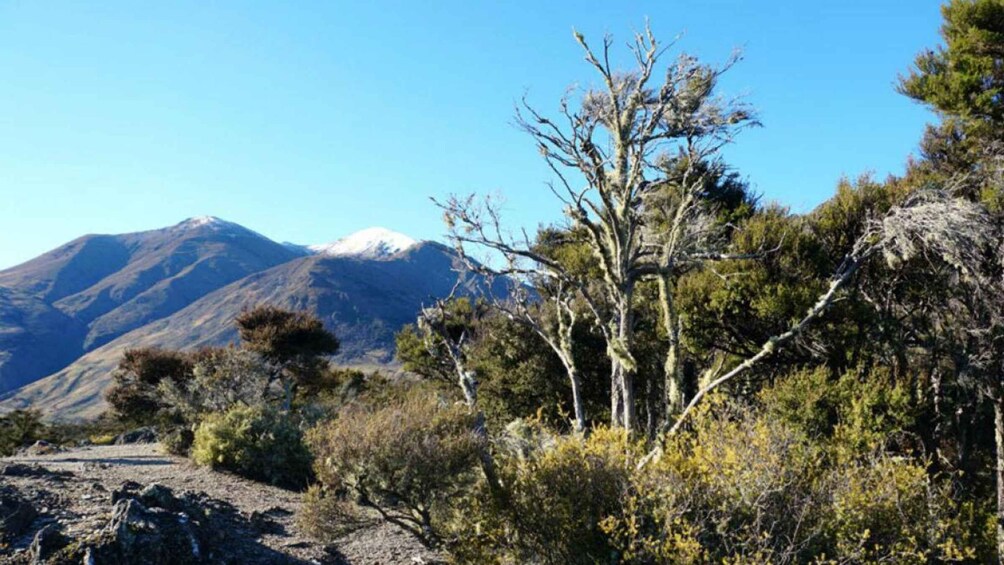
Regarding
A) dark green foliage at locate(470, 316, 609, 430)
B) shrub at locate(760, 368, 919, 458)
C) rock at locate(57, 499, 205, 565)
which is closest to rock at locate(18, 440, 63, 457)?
dark green foliage at locate(470, 316, 609, 430)

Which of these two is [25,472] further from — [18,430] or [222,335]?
[222,335]

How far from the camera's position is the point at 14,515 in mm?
7266

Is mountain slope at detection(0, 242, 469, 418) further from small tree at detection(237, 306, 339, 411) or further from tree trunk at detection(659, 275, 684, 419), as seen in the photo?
tree trunk at detection(659, 275, 684, 419)

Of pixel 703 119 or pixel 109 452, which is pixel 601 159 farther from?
pixel 109 452

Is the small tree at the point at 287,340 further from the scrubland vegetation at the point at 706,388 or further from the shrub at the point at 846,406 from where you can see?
the shrub at the point at 846,406

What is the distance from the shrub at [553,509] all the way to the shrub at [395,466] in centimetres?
68

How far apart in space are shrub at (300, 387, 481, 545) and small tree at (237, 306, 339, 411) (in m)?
21.5

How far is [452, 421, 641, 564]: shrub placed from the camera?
21.9 feet

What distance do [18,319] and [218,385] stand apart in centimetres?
21910

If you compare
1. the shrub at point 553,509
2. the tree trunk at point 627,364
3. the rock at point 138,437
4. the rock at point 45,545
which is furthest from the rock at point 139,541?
the rock at point 138,437

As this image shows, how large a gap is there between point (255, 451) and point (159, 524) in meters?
7.79

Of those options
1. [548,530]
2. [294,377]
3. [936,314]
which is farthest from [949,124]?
[294,377]

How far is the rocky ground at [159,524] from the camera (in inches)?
255

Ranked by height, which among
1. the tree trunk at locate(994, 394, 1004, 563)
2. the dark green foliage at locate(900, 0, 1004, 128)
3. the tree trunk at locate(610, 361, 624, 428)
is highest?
the dark green foliage at locate(900, 0, 1004, 128)
